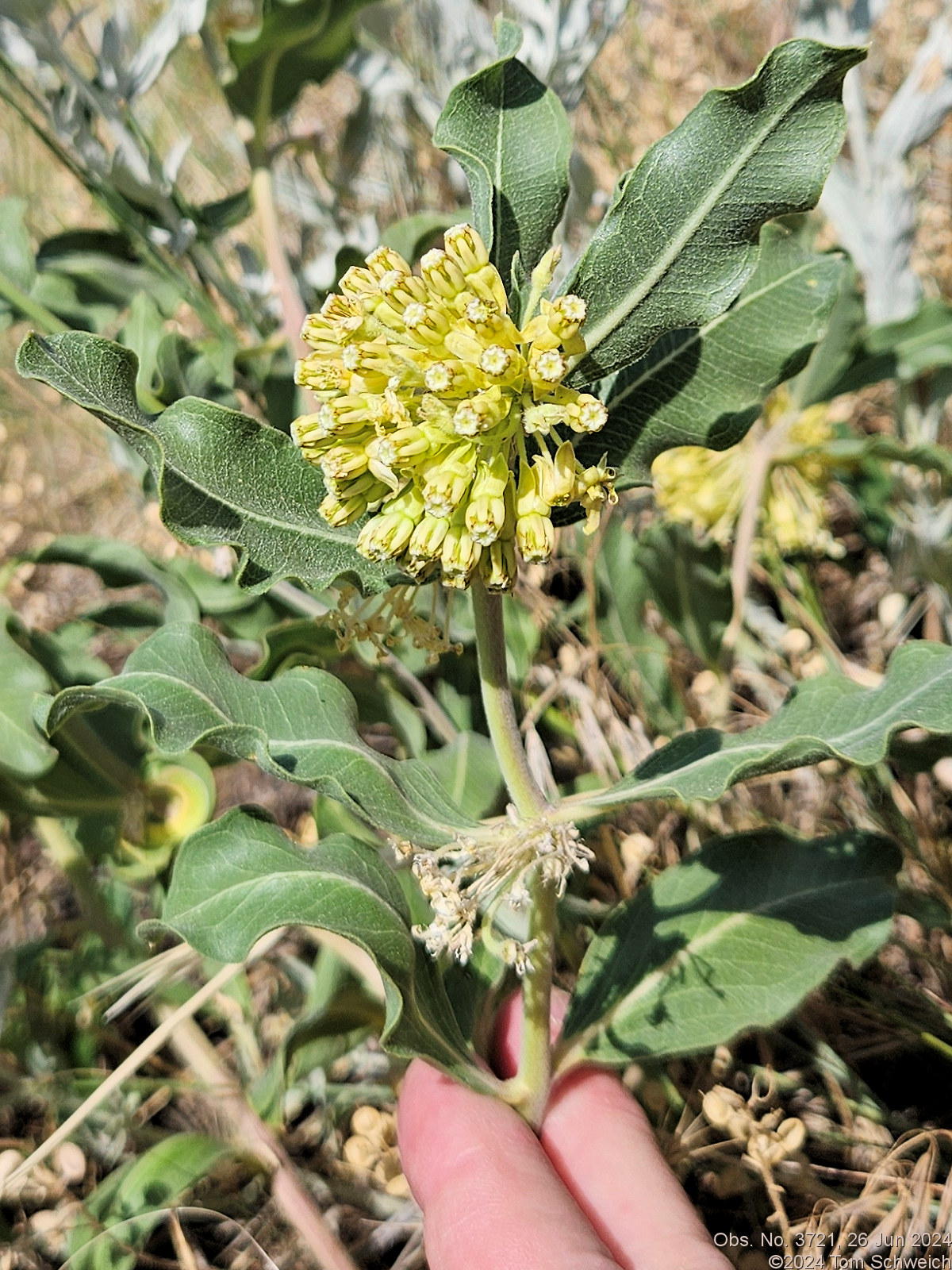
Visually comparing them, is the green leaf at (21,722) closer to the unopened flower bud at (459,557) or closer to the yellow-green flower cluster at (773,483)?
the unopened flower bud at (459,557)

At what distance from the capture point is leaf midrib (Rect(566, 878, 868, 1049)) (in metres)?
1.44

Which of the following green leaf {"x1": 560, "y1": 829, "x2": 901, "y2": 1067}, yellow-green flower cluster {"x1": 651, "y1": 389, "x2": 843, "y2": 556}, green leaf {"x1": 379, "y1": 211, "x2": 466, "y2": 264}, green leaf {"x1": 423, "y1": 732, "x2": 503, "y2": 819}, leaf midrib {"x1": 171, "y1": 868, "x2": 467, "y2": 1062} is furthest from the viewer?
yellow-green flower cluster {"x1": 651, "y1": 389, "x2": 843, "y2": 556}

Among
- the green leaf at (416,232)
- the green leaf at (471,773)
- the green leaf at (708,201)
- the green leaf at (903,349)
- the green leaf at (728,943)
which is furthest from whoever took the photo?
the green leaf at (903,349)

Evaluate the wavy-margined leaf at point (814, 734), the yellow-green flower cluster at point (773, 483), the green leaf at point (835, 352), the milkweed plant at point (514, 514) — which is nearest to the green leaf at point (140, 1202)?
the milkweed plant at point (514, 514)

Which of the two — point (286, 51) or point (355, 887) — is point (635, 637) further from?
point (286, 51)

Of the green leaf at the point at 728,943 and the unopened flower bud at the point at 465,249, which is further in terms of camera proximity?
the green leaf at the point at 728,943

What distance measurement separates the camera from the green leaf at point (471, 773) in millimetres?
1696

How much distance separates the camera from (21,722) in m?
1.70

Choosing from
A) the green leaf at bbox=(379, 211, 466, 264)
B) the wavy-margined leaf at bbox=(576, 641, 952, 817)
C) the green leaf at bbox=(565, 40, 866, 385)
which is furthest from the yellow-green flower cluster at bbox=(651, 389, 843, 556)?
the green leaf at bbox=(565, 40, 866, 385)

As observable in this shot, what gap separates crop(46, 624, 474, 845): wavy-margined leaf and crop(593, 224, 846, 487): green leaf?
0.45m

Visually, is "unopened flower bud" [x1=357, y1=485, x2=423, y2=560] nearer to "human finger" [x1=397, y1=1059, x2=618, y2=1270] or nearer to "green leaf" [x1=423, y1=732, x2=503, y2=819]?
"green leaf" [x1=423, y1=732, x2=503, y2=819]

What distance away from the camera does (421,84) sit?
97.9 inches

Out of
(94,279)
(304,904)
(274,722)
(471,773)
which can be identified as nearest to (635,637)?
(471,773)

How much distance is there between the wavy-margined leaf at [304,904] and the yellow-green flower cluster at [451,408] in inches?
16.1
